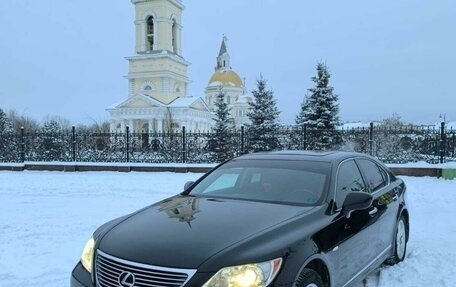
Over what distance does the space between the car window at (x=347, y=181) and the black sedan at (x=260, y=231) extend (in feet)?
0.06

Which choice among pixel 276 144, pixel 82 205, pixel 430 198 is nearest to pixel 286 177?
pixel 82 205

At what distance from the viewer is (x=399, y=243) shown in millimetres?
5457

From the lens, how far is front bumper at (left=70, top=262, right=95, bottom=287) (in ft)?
10.7

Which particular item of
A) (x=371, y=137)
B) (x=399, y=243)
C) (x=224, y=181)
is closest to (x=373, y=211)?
(x=399, y=243)

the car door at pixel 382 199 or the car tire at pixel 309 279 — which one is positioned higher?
the car door at pixel 382 199

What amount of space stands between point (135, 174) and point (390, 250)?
42.9 ft

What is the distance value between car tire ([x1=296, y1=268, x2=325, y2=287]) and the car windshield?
2.61 ft

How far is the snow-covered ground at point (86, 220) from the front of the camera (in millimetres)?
5059

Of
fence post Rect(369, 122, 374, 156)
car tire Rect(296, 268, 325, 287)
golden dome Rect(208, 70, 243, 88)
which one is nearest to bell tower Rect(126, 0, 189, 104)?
golden dome Rect(208, 70, 243, 88)

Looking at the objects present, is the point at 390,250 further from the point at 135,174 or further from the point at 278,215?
the point at 135,174

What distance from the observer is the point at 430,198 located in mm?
10820

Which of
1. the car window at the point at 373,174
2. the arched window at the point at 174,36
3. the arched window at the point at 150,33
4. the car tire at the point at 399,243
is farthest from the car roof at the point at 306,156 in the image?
the arched window at the point at 174,36

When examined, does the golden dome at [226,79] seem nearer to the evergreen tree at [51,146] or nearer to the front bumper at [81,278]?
the evergreen tree at [51,146]

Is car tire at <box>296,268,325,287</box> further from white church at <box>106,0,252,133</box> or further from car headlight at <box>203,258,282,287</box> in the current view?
white church at <box>106,0,252,133</box>
